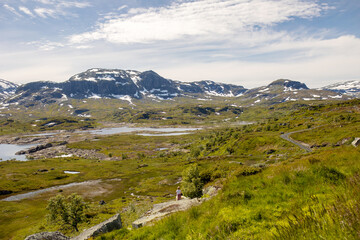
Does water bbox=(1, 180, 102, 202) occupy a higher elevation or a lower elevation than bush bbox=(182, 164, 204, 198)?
lower

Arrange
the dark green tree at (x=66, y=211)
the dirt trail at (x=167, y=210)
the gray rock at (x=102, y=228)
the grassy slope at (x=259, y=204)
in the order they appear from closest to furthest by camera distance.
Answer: the grassy slope at (x=259, y=204)
the dirt trail at (x=167, y=210)
the gray rock at (x=102, y=228)
the dark green tree at (x=66, y=211)

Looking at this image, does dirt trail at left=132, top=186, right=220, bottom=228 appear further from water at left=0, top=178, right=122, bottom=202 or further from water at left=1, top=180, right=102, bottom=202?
water at left=1, top=180, right=102, bottom=202

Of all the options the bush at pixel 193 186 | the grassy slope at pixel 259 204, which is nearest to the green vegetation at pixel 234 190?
the grassy slope at pixel 259 204

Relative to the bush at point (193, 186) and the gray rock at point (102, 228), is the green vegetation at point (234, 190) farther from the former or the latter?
the gray rock at point (102, 228)

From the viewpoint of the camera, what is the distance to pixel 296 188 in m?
9.80

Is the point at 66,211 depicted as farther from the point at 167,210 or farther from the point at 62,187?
the point at 62,187

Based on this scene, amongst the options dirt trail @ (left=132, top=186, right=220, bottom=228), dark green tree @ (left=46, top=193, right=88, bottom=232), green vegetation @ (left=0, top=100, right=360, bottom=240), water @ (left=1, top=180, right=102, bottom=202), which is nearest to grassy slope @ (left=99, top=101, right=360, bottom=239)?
green vegetation @ (left=0, top=100, right=360, bottom=240)

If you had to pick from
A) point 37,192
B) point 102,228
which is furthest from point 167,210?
point 37,192

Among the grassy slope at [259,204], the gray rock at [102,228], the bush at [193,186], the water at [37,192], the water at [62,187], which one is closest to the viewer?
the grassy slope at [259,204]

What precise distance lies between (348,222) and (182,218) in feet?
25.3

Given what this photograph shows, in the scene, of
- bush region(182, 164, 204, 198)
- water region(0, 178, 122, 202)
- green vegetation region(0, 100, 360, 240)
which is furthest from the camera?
water region(0, 178, 122, 202)

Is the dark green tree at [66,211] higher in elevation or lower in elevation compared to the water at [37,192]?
higher

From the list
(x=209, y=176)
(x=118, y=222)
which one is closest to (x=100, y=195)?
(x=209, y=176)

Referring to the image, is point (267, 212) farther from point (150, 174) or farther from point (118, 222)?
point (150, 174)
